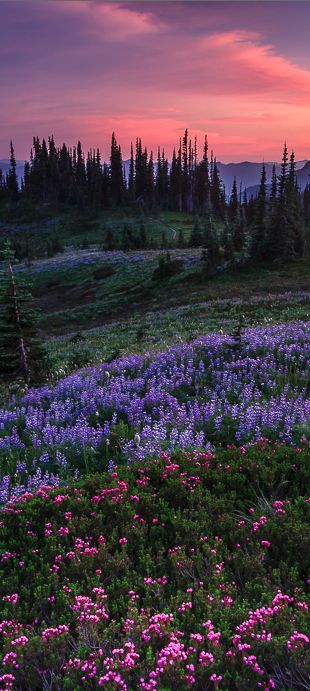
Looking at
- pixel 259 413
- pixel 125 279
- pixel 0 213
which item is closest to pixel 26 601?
pixel 259 413

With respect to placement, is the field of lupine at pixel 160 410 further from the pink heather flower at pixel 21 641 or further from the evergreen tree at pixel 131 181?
the evergreen tree at pixel 131 181

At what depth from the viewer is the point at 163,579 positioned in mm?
3723

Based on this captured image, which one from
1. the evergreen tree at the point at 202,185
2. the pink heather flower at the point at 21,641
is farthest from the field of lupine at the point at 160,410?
the evergreen tree at the point at 202,185

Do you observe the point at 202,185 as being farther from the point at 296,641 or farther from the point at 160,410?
the point at 296,641

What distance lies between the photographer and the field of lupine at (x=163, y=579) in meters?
2.91

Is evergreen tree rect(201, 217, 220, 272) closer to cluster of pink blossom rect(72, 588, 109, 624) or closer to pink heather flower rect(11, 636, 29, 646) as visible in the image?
cluster of pink blossom rect(72, 588, 109, 624)

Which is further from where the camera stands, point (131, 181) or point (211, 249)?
point (131, 181)

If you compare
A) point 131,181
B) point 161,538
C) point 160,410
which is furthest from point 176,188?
point 161,538

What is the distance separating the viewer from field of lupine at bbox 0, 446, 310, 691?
2.91 metres

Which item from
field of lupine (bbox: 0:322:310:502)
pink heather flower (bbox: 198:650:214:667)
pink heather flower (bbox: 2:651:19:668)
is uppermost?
pink heather flower (bbox: 198:650:214:667)

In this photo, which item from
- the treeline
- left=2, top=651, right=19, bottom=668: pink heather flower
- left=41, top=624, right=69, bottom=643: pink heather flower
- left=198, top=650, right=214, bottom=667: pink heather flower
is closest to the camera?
left=198, top=650, right=214, bottom=667: pink heather flower

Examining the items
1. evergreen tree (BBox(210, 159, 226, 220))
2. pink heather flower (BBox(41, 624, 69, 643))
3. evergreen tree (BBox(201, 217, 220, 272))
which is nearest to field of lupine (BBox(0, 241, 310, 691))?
pink heather flower (BBox(41, 624, 69, 643))

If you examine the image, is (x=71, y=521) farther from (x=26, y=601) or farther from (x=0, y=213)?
(x=0, y=213)

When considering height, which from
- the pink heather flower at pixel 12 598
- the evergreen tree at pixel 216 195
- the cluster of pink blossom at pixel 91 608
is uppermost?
the evergreen tree at pixel 216 195
